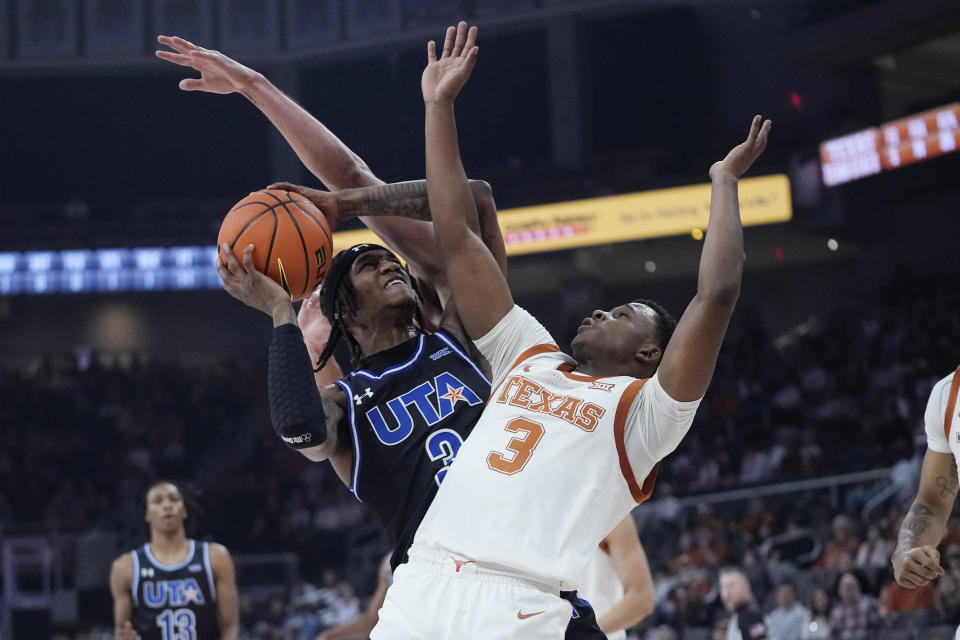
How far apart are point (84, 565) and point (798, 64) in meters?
14.5

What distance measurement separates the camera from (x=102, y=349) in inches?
935

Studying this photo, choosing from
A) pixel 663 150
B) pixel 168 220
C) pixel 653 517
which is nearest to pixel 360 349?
pixel 653 517

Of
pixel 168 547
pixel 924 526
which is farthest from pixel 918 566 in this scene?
pixel 168 547

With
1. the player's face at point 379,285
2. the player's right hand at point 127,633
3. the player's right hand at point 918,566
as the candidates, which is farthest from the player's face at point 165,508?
the player's right hand at point 918,566

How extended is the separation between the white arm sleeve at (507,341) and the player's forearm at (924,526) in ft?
5.63

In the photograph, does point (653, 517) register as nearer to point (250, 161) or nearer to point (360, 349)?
point (360, 349)

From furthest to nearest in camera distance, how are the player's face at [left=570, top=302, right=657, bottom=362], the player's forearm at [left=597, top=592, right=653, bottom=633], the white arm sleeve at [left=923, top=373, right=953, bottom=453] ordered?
the player's forearm at [left=597, top=592, right=653, bottom=633] < the white arm sleeve at [left=923, top=373, right=953, bottom=453] < the player's face at [left=570, top=302, right=657, bottom=362]

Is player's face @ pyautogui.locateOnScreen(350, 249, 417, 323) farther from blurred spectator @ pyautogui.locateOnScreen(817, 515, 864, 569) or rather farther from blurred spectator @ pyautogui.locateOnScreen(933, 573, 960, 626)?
blurred spectator @ pyautogui.locateOnScreen(817, 515, 864, 569)

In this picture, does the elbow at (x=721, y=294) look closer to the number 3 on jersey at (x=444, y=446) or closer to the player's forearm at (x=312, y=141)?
the number 3 on jersey at (x=444, y=446)

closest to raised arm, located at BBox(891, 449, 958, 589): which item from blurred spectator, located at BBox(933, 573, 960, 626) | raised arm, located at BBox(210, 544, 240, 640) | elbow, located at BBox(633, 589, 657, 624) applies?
elbow, located at BBox(633, 589, 657, 624)

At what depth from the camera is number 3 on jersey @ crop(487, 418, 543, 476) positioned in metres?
2.97

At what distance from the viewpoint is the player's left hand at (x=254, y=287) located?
3219mm

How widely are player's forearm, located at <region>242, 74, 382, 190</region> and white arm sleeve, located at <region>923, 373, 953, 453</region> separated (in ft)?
7.02

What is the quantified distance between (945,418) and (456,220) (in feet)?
6.66
